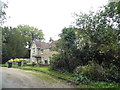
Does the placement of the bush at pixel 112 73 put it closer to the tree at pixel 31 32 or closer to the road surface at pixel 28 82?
the road surface at pixel 28 82

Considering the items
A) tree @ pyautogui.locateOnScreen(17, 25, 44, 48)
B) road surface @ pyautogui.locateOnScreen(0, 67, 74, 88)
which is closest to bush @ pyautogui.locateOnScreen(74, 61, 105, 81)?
road surface @ pyautogui.locateOnScreen(0, 67, 74, 88)

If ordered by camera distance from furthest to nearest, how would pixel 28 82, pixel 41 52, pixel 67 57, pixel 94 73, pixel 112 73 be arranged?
pixel 41 52, pixel 67 57, pixel 112 73, pixel 94 73, pixel 28 82

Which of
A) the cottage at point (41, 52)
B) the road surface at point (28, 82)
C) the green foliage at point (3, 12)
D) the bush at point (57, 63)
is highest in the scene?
the green foliage at point (3, 12)

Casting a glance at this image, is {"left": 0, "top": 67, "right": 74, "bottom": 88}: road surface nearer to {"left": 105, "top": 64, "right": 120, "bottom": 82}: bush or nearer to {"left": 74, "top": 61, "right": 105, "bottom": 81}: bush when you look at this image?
{"left": 74, "top": 61, "right": 105, "bottom": 81}: bush

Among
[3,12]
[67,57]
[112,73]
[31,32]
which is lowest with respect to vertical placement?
[112,73]

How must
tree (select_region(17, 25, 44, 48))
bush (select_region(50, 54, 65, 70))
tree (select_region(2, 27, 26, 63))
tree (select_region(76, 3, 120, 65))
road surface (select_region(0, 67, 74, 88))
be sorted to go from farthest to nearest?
tree (select_region(17, 25, 44, 48)) < tree (select_region(2, 27, 26, 63)) < bush (select_region(50, 54, 65, 70)) < tree (select_region(76, 3, 120, 65)) < road surface (select_region(0, 67, 74, 88))

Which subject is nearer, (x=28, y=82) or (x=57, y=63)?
(x=28, y=82)

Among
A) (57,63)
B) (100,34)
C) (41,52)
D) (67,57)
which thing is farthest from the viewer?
(41,52)

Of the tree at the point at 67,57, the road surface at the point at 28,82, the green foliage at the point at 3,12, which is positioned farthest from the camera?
the tree at the point at 67,57

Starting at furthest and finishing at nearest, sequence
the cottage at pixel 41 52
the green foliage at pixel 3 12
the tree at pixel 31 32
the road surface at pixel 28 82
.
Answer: the tree at pixel 31 32, the cottage at pixel 41 52, the green foliage at pixel 3 12, the road surface at pixel 28 82

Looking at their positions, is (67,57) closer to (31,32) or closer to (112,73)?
(112,73)

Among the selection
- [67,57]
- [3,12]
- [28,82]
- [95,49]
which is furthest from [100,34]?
[3,12]

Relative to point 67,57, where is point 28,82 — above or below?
below

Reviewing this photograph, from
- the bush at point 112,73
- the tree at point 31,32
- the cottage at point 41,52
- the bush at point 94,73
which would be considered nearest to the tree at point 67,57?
the bush at point 94,73
